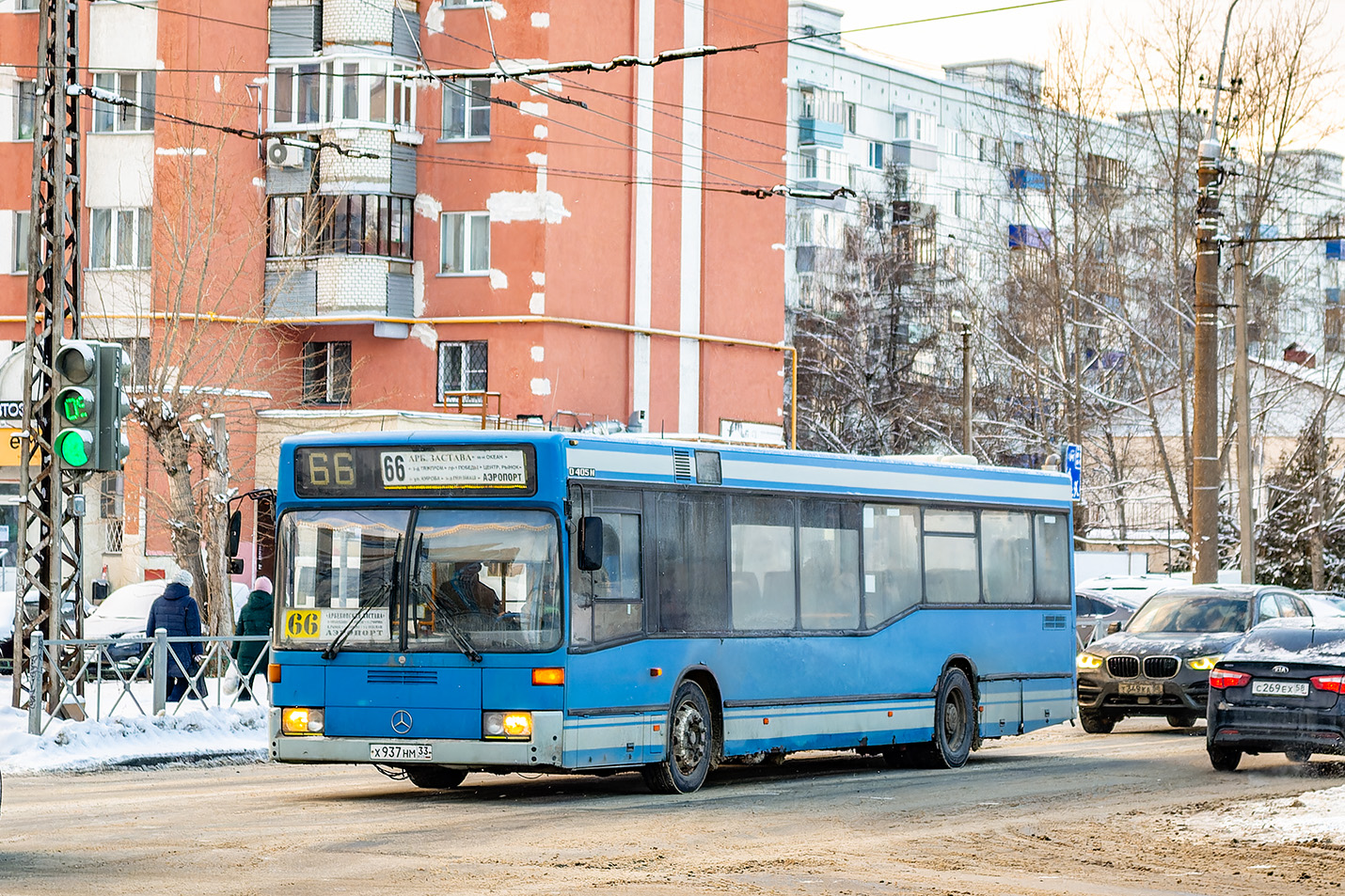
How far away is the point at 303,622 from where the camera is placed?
14883 millimetres

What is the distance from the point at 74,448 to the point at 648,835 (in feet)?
26.6

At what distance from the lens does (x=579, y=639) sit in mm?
14508

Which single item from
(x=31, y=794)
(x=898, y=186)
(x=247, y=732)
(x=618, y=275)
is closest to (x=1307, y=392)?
(x=898, y=186)

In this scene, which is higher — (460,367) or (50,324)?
(460,367)

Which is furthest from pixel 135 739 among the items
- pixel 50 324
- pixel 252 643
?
pixel 50 324

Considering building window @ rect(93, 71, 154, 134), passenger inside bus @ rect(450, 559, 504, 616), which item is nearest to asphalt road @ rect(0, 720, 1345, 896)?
passenger inside bus @ rect(450, 559, 504, 616)

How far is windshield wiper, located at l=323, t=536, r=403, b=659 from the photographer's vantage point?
14617mm

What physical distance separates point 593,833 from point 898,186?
6381 centimetres

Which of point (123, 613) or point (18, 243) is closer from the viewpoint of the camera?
point (123, 613)

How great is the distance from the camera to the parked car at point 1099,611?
37.3m

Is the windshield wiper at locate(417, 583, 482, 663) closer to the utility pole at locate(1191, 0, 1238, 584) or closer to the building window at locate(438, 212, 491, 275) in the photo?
the utility pole at locate(1191, 0, 1238, 584)

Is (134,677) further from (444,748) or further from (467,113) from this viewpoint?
(467,113)

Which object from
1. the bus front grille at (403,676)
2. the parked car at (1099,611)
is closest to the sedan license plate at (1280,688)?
the bus front grille at (403,676)

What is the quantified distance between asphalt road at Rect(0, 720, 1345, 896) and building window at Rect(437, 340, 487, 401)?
27.8m
